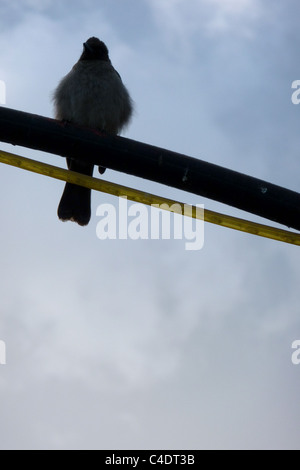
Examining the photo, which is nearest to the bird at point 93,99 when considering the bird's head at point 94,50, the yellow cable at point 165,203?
the bird's head at point 94,50

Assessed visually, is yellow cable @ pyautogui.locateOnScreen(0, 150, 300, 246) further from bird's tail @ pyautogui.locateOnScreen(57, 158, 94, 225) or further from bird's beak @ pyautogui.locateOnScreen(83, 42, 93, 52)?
bird's beak @ pyautogui.locateOnScreen(83, 42, 93, 52)

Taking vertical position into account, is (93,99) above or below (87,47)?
below

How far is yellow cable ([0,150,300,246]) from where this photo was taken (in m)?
3.62

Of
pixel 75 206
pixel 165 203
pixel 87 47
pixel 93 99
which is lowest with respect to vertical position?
pixel 165 203

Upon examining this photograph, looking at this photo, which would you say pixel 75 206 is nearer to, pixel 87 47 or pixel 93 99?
pixel 93 99

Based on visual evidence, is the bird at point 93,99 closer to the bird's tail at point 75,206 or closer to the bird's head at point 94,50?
the bird's head at point 94,50

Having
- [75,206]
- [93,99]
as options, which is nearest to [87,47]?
[93,99]

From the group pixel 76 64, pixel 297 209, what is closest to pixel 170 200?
pixel 297 209

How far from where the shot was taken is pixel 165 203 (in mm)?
3699

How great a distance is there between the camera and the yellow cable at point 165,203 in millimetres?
3617

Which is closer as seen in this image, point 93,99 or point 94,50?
point 93,99

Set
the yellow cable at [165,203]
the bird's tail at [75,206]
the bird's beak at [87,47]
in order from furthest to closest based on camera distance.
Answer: the bird's beak at [87,47]
the bird's tail at [75,206]
the yellow cable at [165,203]

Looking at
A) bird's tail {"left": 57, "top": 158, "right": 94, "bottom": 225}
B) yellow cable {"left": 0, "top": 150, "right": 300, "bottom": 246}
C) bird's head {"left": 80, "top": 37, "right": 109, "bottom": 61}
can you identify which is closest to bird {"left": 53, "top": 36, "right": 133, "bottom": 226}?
bird's head {"left": 80, "top": 37, "right": 109, "bottom": 61}
